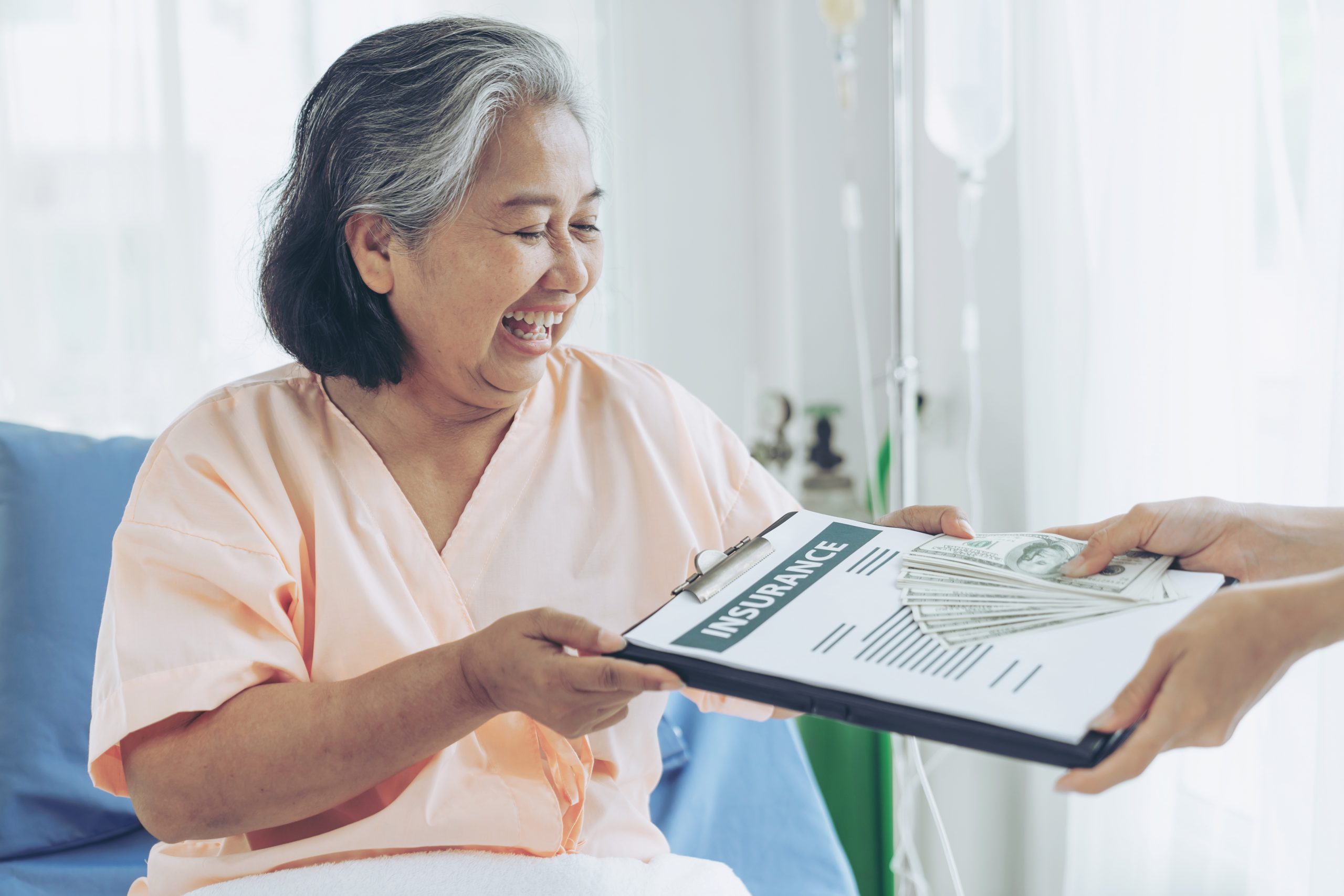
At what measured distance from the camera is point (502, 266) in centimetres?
111

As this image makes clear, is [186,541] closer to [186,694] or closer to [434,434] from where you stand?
[186,694]

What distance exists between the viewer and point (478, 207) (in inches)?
43.6

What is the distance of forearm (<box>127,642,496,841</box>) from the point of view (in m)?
0.95

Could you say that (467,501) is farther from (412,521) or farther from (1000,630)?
(1000,630)

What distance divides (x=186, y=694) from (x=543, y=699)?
0.35 metres

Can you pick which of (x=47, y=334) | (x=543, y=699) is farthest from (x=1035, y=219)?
(x=47, y=334)

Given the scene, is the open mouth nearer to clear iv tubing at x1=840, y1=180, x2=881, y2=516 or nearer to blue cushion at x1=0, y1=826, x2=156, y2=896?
blue cushion at x1=0, y1=826, x2=156, y2=896

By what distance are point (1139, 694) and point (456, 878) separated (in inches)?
25.4

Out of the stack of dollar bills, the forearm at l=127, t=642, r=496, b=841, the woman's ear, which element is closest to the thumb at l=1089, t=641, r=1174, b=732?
the stack of dollar bills

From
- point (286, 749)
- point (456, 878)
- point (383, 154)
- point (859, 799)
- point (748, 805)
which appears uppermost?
point (383, 154)

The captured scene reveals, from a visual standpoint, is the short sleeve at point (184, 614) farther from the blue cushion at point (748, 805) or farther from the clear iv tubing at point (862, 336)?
the clear iv tubing at point (862, 336)

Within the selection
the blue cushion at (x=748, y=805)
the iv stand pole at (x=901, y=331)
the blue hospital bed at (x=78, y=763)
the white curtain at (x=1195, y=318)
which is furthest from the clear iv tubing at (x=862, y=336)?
the blue hospital bed at (x=78, y=763)

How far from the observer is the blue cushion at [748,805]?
4.83ft

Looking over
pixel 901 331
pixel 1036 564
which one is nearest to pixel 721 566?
pixel 1036 564
